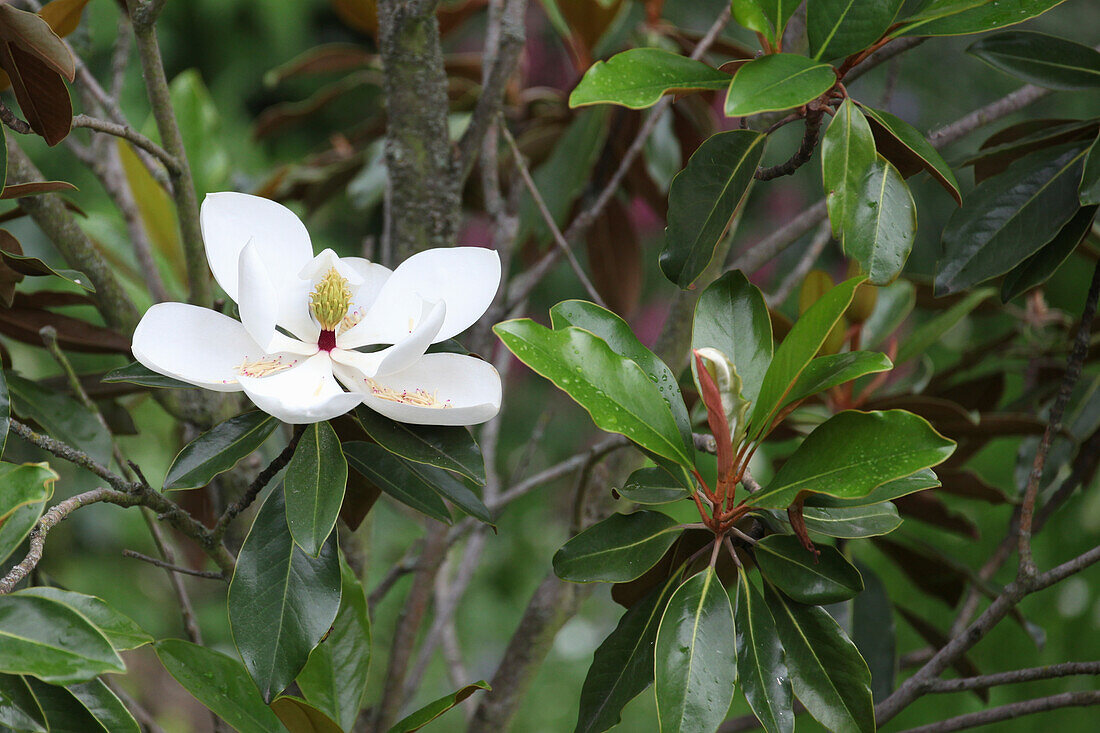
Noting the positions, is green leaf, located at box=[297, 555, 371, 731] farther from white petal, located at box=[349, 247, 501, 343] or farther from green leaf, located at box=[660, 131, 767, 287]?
green leaf, located at box=[660, 131, 767, 287]

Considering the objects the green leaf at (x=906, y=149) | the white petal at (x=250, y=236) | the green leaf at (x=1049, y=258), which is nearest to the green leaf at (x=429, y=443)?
the white petal at (x=250, y=236)

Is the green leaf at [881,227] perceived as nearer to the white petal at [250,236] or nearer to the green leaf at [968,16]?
the green leaf at [968,16]

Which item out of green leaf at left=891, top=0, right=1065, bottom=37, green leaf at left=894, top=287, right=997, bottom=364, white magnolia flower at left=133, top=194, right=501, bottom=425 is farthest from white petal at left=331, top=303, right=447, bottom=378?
green leaf at left=894, top=287, right=997, bottom=364

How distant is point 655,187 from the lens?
1.13 metres

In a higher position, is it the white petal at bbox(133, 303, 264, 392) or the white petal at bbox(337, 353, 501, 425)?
the white petal at bbox(133, 303, 264, 392)

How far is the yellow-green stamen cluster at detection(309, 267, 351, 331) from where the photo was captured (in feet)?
1.84

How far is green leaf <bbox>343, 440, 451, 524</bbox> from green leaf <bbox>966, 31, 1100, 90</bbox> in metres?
0.52

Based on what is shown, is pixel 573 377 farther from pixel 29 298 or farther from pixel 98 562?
pixel 98 562

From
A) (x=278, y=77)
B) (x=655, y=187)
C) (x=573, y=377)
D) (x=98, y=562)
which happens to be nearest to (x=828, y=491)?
(x=573, y=377)

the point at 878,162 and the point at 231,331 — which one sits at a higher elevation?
the point at 878,162

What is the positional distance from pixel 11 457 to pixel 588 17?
2.59 ft

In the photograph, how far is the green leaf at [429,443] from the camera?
534mm

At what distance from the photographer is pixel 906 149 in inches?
22.6

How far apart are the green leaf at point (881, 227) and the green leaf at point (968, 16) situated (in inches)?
3.7
